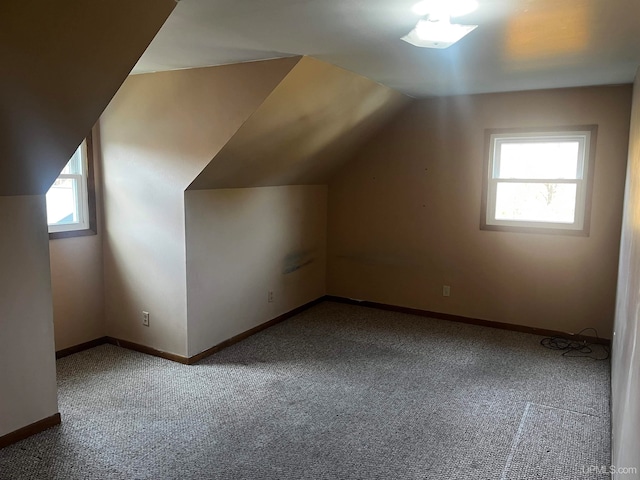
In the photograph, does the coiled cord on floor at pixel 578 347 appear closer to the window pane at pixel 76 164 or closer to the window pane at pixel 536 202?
the window pane at pixel 536 202

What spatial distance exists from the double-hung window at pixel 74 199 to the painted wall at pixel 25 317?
1101 millimetres

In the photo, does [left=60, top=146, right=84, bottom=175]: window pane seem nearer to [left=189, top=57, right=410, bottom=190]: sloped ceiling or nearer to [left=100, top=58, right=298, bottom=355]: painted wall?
[left=100, top=58, right=298, bottom=355]: painted wall

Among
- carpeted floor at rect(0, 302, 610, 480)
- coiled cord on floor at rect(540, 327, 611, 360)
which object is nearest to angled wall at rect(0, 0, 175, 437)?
carpeted floor at rect(0, 302, 610, 480)

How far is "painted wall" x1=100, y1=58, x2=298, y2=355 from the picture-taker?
3.23 m

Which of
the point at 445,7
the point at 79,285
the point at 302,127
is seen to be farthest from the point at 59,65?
the point at 79,285

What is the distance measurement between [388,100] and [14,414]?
355cm

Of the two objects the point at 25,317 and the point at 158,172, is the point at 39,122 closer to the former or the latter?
the point at 25,317

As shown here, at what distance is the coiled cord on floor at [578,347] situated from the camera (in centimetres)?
387

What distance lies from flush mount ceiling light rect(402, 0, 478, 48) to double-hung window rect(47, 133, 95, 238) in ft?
8.75

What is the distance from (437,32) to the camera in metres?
2.27

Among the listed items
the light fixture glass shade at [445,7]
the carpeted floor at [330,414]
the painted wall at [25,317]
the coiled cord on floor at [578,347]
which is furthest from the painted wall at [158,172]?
the coiled cord on floor at [578,347]

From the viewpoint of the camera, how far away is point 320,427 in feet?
9.07

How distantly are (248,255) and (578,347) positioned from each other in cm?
292

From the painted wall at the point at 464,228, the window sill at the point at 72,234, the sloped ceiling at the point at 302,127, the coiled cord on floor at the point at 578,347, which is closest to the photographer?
the sloped ceiling at the point at 302,127
